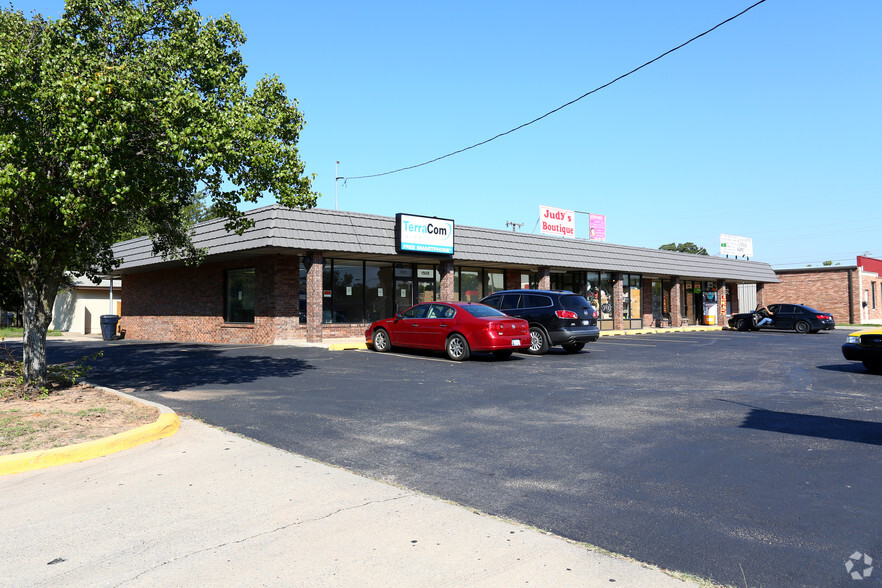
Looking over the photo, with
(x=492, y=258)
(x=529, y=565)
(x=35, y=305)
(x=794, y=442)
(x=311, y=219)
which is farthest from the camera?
(x=492, y=258)

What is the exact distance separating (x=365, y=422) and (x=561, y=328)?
10.3 m

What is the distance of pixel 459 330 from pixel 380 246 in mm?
7783

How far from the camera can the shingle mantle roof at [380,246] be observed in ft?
65.8

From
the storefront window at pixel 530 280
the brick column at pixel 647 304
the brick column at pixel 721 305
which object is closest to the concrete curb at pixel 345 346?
the storefront window at pixel 530 280

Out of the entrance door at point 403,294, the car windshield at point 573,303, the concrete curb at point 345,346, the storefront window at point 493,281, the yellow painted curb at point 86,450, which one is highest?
the storefront window at point 493,281

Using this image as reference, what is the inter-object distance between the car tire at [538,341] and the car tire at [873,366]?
752cm

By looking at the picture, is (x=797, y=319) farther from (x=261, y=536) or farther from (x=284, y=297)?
(x=261, y=536)

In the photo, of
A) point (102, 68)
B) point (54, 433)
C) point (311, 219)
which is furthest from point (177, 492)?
point (311, 219)

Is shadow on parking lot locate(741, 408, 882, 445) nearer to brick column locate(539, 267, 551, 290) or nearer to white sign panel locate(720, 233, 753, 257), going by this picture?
brick column locate(539, 267, 551, 290)

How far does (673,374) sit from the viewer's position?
42.9 feet

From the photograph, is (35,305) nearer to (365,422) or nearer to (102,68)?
(102,68)

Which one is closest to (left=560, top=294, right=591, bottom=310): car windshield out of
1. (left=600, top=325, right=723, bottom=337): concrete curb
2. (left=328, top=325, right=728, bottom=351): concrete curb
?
(left=328, top=325, right=728, bottom=351): concrete curb

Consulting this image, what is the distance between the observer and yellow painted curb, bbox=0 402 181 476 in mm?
5816

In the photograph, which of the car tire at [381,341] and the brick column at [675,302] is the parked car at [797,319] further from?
the car tire at [381,341]
